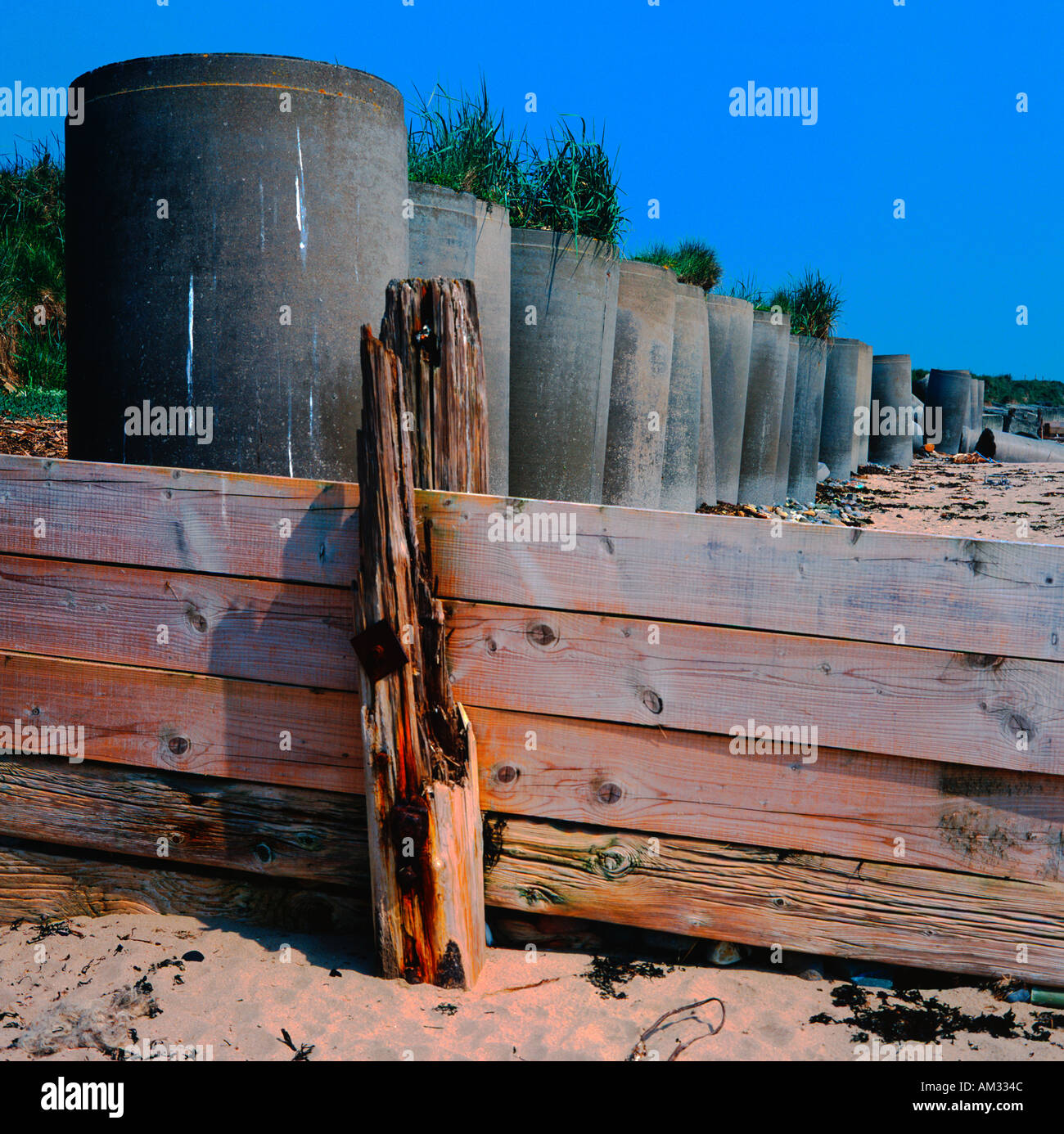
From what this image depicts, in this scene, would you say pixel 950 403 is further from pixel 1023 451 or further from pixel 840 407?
pixel 840 407

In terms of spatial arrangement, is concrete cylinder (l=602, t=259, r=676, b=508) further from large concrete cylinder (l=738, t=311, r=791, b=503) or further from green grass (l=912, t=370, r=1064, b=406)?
green grass (l=912, t=370, r=1064, b=406)

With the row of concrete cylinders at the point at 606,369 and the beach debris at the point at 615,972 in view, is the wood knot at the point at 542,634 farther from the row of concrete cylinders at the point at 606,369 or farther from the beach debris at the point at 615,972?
the row of concrete cylinders at the point at 606,369

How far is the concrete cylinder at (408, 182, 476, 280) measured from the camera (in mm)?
5598

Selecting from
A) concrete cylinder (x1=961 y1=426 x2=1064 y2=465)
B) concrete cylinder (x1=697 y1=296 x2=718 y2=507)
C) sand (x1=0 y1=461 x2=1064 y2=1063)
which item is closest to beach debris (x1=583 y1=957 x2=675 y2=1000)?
sand (x1=0 y1=461 x2=1064 y2=1063)

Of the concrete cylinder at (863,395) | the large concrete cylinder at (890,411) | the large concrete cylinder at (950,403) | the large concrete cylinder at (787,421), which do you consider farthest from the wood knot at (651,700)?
the large concrete cylinder at (950,403)

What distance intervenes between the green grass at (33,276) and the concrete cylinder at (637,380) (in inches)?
229

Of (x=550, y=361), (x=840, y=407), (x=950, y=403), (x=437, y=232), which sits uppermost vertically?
(x=950, y=403)

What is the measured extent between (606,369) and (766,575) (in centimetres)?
516

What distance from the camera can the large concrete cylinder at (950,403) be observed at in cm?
2695

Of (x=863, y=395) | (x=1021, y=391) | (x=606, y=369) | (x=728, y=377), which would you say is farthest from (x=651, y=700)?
(x=1021, y=391)

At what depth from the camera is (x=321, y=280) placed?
12.2ft

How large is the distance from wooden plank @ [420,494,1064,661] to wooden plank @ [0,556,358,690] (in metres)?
0.47

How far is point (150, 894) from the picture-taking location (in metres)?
3.19
